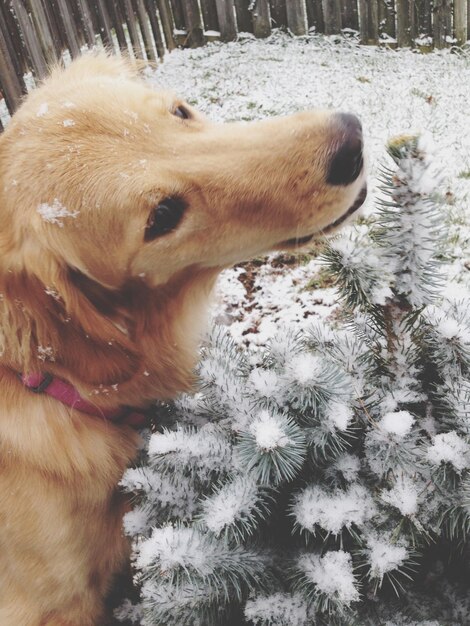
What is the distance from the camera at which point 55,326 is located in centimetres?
160

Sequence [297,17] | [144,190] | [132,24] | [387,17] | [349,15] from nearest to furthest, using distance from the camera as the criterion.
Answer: [144,190] → [132,24] → [387,17] → [349,15] → [297,17]

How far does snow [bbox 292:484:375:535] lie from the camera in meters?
1.12

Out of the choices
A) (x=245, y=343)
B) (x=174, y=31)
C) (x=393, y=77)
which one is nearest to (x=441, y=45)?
(x=393, y=77)

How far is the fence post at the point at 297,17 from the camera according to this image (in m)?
7.00

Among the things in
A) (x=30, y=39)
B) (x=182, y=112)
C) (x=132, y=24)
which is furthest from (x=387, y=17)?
(x=182, y=112)

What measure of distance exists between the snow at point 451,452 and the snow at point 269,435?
33 cm

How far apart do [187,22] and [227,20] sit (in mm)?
555

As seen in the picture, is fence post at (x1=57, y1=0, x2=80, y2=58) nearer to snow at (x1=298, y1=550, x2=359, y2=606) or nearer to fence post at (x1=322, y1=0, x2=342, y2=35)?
fence post at (x1=322, y1=0, x2=342, y2=35)

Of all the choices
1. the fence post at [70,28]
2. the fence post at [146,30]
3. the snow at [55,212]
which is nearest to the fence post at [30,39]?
the fence post at [70,28]

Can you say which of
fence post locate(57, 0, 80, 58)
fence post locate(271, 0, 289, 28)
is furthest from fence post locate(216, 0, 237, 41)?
fence post locate(57, 0, 80, 58)

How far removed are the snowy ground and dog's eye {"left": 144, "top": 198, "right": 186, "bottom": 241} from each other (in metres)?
1.50

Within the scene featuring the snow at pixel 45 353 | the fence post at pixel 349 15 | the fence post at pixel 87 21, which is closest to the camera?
the snow at pixel 45 353

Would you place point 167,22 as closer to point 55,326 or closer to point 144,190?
point 144,190

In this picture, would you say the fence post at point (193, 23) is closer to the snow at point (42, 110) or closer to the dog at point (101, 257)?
the dog at point (101, 257)
